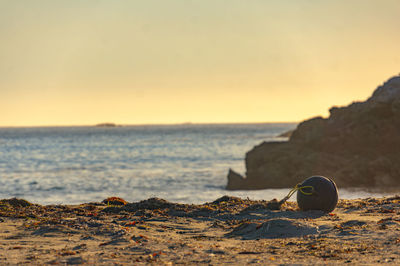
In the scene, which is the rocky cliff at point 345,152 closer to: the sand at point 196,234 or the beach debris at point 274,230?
the sand at point 196,234

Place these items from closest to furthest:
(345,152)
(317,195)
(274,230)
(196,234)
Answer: (274,230) < (196,234) < (317,195) < (345,152)

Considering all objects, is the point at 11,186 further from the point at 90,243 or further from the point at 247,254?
the point at 247,254

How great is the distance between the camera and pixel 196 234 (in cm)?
1193

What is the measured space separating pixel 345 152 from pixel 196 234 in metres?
26.7

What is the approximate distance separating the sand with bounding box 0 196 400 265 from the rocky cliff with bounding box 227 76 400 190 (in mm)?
16997

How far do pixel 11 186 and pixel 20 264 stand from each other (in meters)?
29.1

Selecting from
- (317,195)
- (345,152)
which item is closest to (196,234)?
(317,195)

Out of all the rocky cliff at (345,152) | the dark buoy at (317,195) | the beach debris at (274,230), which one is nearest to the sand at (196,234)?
the beach debris at (274,230)

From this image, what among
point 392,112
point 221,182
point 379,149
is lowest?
point 221,182

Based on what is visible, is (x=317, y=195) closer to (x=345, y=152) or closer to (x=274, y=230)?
(x=274, y=230)

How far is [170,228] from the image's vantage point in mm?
12562

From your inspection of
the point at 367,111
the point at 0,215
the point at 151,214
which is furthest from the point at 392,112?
Answer: the point at 0,215

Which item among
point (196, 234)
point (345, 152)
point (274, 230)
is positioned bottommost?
point (196, 234)

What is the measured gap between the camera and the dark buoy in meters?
14.3
